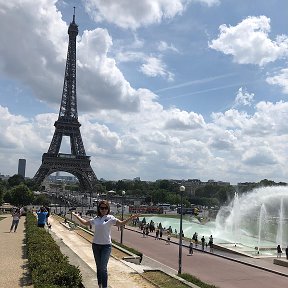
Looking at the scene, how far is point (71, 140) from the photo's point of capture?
13462 cm

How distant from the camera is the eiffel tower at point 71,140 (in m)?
131

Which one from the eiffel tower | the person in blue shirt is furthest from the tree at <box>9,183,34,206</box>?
the person in blue shirt

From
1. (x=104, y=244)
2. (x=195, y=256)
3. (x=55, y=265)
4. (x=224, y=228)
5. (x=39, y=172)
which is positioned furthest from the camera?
(x=39, y=172)

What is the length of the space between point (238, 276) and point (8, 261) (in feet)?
42.4

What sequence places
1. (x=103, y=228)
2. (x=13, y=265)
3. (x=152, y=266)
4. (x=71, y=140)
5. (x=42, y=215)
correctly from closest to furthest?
1. (x=103, y=228)
2. (x=13, y=265)
3. (x=42, y=215)
4. (x=152, y=266)
5. (x=71, y=140)

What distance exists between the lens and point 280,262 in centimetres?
2825

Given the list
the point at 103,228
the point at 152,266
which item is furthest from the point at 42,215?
the point at 103,228

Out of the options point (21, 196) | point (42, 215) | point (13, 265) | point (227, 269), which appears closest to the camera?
point (13, 265)

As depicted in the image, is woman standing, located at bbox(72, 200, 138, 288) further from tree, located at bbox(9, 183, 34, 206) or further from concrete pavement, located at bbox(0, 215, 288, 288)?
tree, located at bbox(9, 183, 34, 206)

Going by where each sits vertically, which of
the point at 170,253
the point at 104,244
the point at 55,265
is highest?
the point at 104,244

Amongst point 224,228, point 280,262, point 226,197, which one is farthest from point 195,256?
point 226,197

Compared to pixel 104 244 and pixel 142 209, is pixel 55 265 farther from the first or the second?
pixel 142 209

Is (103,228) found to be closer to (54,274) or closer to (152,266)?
(54,274)

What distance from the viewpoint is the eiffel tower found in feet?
429
